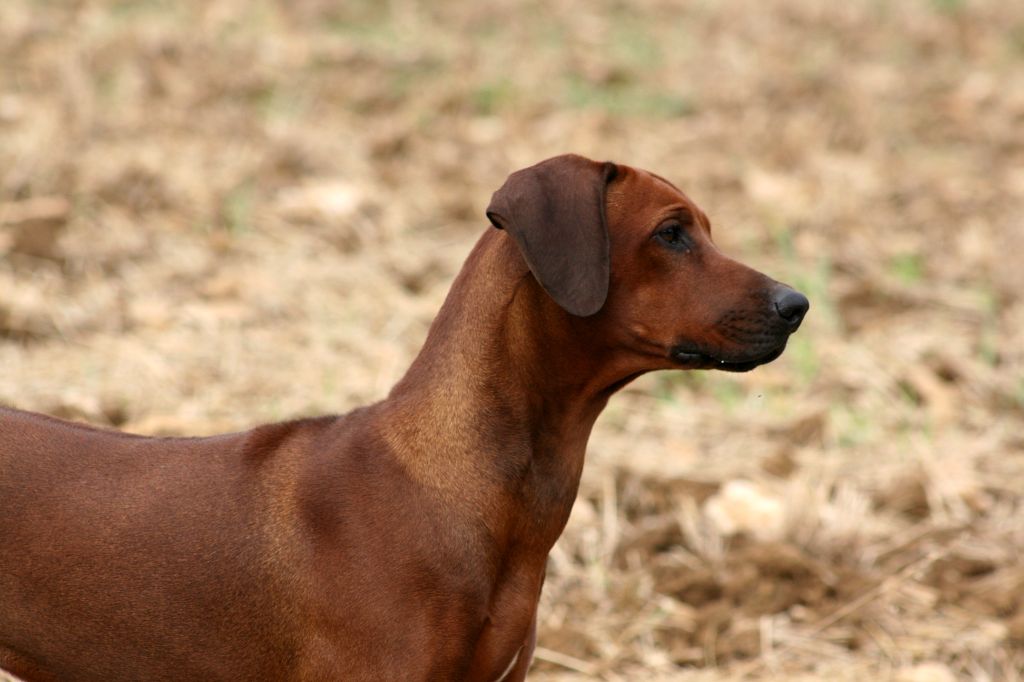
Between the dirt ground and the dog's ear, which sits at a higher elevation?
the dog's ear

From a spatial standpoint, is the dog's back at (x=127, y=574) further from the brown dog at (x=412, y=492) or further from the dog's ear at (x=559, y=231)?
the dog's ear at (x=559, y=231)

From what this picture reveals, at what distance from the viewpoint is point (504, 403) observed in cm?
374

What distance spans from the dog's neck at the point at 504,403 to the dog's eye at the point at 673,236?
30 cm

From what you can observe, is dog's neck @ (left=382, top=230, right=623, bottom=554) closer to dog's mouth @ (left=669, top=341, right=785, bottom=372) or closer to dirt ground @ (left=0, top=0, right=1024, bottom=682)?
dog's mouth @ (left=669, top=341, right=785, bottom=372)

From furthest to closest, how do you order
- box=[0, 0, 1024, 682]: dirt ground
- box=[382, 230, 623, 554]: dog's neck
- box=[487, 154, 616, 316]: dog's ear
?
box=[0, 0, 1024, 682]: dirt ground < box=[382, 230, 623, 554]: dog's neck < box=[487, 154, 616, 316]: dog's ear

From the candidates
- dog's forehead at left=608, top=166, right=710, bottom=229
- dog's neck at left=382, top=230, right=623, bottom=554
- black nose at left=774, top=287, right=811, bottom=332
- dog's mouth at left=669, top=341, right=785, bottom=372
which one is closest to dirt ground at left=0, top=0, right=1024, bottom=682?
dog's neck at left=382, top=230, right=623, bottom=554

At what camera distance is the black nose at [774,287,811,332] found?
3.73 meters

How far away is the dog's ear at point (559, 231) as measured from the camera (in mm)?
3557

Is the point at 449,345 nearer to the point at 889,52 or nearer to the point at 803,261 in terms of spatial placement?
the point at 803,261

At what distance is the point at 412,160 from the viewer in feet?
32.8

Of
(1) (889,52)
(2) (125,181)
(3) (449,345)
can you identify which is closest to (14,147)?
(2) (125,181)

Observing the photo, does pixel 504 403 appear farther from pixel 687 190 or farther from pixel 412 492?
pixel 687 190

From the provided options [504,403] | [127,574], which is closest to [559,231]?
[504,403]

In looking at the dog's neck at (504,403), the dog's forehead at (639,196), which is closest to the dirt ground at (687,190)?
the dog's neck at (504,403)
